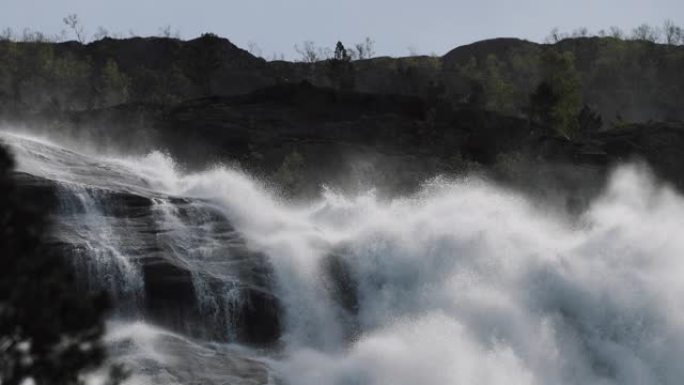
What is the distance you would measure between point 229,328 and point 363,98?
4635cm

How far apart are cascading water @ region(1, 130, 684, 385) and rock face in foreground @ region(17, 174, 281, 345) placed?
0.10 m

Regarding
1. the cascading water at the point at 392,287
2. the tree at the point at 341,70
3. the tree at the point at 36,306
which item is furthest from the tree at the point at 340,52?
the tree at the point at 36,306

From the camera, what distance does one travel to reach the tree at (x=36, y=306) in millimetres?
13273

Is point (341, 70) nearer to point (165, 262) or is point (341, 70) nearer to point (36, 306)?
point (165, 262)

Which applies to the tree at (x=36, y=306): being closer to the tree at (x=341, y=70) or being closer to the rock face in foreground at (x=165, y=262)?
the rock face in foreground at (x=165, y=262)

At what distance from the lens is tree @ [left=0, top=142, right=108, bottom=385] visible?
13.3m

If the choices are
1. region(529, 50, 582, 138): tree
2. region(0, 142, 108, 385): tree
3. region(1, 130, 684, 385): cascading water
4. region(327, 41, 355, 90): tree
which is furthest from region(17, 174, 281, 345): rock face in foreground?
region(327, 41, 355, 90): tree

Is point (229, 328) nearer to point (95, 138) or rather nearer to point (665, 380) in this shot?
point (665, 380)

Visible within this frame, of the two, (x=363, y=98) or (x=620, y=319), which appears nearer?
(x=620, y=319)

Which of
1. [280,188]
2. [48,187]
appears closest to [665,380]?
[48,187]

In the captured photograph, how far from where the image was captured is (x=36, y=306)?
1333 centimetres

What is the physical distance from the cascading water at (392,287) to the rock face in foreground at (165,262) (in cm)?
10

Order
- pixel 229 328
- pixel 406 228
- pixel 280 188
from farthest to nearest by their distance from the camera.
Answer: pixel 280 188 → pixel 406 228 → pixel 229 328

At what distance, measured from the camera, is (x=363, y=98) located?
263ft
